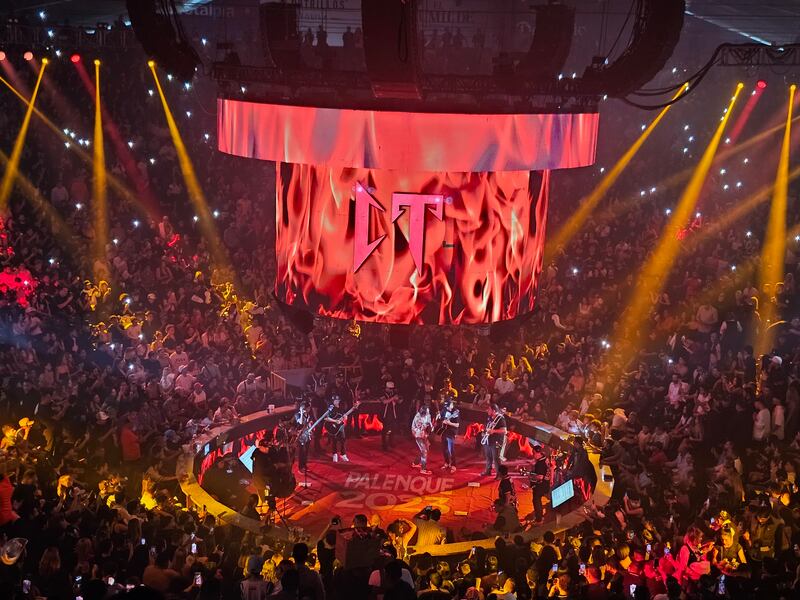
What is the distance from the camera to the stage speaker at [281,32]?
1017cm

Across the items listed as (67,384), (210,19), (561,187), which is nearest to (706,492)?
(67,384)

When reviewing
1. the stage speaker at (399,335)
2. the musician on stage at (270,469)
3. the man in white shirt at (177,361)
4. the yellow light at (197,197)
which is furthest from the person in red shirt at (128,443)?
the yellow light at (197,197)

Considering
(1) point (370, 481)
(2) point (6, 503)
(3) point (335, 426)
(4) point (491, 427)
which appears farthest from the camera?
(3) point (335, 426)

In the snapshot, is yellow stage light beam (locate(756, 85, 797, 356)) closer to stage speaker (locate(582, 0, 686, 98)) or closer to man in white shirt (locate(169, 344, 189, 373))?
stage speaker (locate(582, 0, 686, 98))

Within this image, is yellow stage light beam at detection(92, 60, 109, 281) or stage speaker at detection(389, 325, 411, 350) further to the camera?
yellow stage light beam at detection(92, 60, 109, 281)

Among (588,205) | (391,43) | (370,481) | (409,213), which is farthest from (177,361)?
(588,205)

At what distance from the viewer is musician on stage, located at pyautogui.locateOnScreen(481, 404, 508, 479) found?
39.0ft

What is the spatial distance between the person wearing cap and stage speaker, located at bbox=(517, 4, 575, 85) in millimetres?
5026

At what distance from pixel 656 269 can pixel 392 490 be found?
7.83m

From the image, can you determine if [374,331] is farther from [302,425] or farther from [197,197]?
[197,197]

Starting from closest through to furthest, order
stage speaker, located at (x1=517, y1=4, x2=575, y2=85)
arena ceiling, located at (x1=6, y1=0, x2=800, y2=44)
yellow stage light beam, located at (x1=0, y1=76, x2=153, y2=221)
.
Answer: stage speaker, located at (x1=517, y1=4, x2=575, y2=85), yellow stage light beam, located at (x1=0, y1=76, x2=153, y2=221), arena ceiling, located at (x1=6, y1=0, x2=800, y2=44)

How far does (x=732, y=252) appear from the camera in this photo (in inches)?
667

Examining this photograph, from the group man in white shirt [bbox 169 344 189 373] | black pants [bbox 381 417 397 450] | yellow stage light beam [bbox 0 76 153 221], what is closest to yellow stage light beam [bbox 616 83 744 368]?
black pants [bbox 381 417 397 450]

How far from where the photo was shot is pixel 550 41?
10133 millimetres
